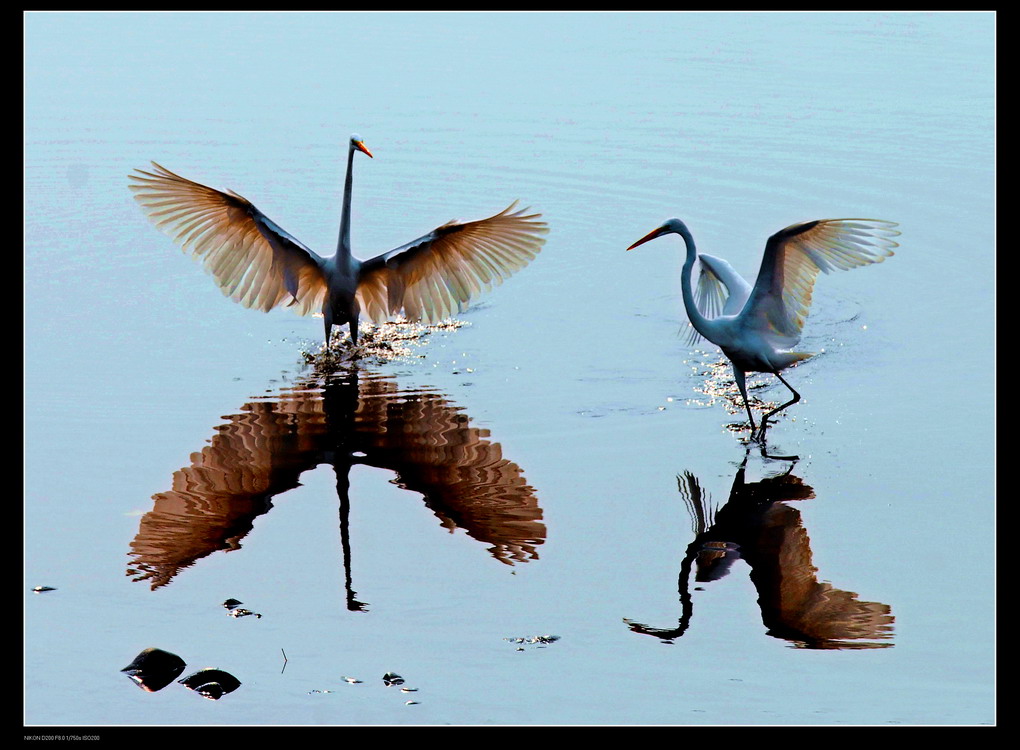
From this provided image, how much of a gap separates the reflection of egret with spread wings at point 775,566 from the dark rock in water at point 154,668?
1.98 metres

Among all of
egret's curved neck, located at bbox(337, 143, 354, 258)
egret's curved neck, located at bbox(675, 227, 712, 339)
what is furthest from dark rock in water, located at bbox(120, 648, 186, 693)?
egret's curved neck, located at bbox(337, 143, 354, 258)

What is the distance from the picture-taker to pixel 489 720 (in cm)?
564

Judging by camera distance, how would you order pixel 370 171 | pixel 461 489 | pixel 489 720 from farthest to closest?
pixel 370 171 → pixel 461 489 → pixel 489 720

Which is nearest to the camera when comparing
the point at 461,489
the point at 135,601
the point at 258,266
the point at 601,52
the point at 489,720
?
the point at 489,720

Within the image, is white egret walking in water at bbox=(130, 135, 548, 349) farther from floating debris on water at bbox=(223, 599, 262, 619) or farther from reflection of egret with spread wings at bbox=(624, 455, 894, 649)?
floating debris on water at bbox=(223, 599, 262, 619)

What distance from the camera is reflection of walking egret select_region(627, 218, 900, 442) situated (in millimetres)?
8398

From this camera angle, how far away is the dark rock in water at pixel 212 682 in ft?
19.0

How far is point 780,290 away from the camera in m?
8.70

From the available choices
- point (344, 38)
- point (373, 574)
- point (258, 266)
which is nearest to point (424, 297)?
point (258, 266)

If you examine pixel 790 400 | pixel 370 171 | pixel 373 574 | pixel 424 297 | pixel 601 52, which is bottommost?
pixel 373 574

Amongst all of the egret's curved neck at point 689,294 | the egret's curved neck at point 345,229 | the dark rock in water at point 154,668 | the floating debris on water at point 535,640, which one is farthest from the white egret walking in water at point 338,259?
the dark rock in water at point 154,668

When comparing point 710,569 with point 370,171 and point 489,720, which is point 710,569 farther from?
point 370,171

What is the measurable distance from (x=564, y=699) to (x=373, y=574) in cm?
145

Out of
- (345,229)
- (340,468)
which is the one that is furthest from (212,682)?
(345,229)
